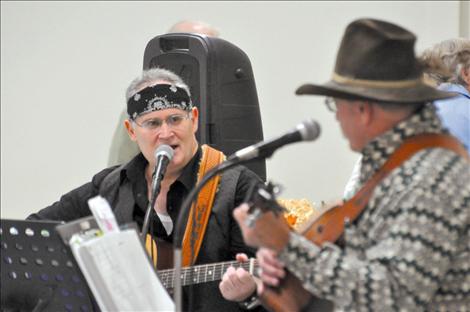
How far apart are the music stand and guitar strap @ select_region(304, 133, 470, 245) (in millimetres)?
758

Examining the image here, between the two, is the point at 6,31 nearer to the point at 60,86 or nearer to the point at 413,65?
the point at 60,86

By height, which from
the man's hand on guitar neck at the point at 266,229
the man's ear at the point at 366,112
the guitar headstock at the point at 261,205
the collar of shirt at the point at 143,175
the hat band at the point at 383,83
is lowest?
the collar of shirt at the point at 143,175

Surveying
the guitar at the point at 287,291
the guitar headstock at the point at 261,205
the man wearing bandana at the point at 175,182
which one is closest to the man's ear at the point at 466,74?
the man wearing bandana at the point at 175,182

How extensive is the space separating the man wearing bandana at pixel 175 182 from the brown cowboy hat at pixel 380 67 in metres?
1.16

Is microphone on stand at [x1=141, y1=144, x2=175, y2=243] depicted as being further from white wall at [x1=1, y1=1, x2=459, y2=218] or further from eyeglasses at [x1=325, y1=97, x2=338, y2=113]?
white wall at [x1=1, y1=1, x2=459, y2=218]

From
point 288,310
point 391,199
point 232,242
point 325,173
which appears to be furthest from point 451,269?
point 325,173

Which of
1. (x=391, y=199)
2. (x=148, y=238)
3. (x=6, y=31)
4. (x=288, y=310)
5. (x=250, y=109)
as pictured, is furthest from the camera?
(x=6, y=31)

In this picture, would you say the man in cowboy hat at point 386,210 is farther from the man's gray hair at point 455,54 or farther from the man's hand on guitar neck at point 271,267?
the man's gray hair at point 455,54

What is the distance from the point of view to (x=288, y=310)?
1.94 m

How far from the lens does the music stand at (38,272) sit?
7.84 ft

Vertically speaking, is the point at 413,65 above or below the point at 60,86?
above

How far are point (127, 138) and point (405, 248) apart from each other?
2.95 meters

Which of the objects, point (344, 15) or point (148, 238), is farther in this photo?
point (344, 15)

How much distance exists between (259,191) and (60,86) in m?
3.52
